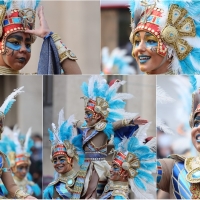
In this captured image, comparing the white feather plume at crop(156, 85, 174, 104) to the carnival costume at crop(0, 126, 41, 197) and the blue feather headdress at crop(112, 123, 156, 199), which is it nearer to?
the blue feather headdress at crop(112, 123, 156, 199)

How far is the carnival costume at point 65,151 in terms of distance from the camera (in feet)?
11.7

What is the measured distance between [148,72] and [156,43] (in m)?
0.19

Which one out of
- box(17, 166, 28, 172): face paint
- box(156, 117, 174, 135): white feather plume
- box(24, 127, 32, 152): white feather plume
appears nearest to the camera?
box(156, 117, 174, 135): white feather plume

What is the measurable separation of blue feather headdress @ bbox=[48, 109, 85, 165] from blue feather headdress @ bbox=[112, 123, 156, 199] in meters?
0.21

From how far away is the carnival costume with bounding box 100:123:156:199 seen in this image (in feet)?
11.4

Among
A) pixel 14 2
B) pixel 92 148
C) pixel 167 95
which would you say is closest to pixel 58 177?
pixel 92 148

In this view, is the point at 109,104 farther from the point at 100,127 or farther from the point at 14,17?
the point at 14,17

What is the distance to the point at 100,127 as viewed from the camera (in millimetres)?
3494

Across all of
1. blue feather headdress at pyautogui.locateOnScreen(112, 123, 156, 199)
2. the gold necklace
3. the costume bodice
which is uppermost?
the gold necklace

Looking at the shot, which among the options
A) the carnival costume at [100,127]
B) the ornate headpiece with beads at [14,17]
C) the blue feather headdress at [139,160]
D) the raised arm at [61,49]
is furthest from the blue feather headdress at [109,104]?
the ornate headpiece with beads at [14,17]

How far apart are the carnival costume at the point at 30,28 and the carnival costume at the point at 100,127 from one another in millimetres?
214

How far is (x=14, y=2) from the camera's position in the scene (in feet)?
11.8

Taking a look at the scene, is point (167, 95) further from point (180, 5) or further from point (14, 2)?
point (14, 2)

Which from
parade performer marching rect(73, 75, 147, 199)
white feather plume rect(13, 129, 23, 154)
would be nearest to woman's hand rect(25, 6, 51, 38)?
parade performer marching rect(73, 75, 147, 199)
